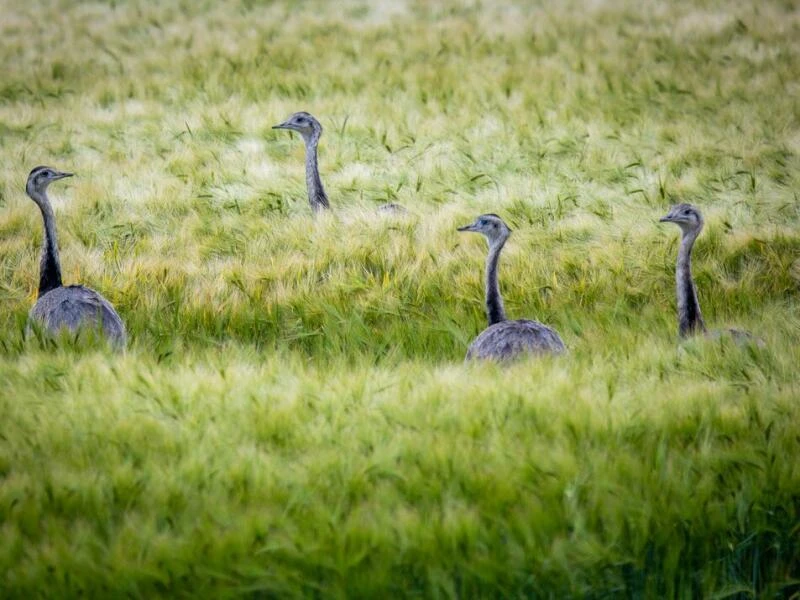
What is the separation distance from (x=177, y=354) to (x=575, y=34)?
10.4 m

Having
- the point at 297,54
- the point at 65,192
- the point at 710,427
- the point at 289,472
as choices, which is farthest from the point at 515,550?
the point at 297,54

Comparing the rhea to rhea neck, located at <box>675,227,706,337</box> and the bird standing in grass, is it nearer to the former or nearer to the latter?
the bird standing in grass

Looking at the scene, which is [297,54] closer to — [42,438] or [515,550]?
[42,438]

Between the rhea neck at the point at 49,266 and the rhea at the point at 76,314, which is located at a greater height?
the rhea neck at the point at 49,266

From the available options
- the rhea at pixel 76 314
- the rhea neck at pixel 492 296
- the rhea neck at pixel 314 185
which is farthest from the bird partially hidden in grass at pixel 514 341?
the rhea neck at pixel 314 185

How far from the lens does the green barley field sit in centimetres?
363

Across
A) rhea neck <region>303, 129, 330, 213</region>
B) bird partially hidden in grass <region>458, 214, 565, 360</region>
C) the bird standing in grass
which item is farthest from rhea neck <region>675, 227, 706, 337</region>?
rhea neck <region>303, 129, 330, 213</region>

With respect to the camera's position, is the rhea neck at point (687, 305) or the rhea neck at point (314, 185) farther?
the rhea neck at point (314, 185)

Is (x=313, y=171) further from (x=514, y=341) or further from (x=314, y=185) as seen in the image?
(x=514, y=341)

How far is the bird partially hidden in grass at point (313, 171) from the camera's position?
27.3 feet

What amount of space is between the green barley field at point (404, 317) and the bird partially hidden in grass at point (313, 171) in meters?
0.25

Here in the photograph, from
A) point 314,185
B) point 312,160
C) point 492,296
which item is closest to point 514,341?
point 492,296

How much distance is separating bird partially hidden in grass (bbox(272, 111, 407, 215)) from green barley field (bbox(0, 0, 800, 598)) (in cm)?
25

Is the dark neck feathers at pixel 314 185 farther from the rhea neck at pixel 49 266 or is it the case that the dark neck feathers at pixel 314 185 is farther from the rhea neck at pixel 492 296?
the rhea neck at pixel 492 296
